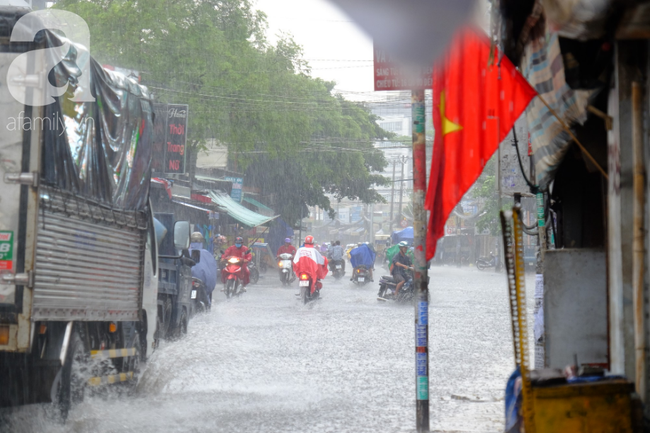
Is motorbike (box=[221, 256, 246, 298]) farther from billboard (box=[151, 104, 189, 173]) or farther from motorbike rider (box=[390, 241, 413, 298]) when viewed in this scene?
motorbike rider (box=[390, 241, 413, 298])

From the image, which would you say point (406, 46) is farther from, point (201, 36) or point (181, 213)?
point (181, 213)

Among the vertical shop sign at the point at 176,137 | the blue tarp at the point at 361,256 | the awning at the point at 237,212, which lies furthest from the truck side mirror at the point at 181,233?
the awning at the point at 237,212

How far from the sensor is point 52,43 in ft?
19.4

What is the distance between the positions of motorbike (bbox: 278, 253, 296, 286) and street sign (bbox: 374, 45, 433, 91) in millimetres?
20723

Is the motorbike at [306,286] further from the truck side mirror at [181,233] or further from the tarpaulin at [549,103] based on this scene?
the tarpaulin at [549,103]

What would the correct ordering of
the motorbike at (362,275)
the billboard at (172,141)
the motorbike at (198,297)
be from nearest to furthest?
the motorbike at (198,297) < the billboard at (172,141) < the motorbike at (362,275)

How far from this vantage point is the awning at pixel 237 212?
31598 millimetres

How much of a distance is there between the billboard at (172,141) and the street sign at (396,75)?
17.5 meters

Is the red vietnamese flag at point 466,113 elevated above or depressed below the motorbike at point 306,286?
above

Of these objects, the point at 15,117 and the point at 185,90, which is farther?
the point at 185,90

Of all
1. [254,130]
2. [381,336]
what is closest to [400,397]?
[381,336]

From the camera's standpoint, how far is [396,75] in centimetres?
668

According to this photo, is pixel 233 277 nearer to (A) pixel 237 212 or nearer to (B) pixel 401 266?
(B) pixel 401 266

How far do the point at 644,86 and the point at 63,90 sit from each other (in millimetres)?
4053
